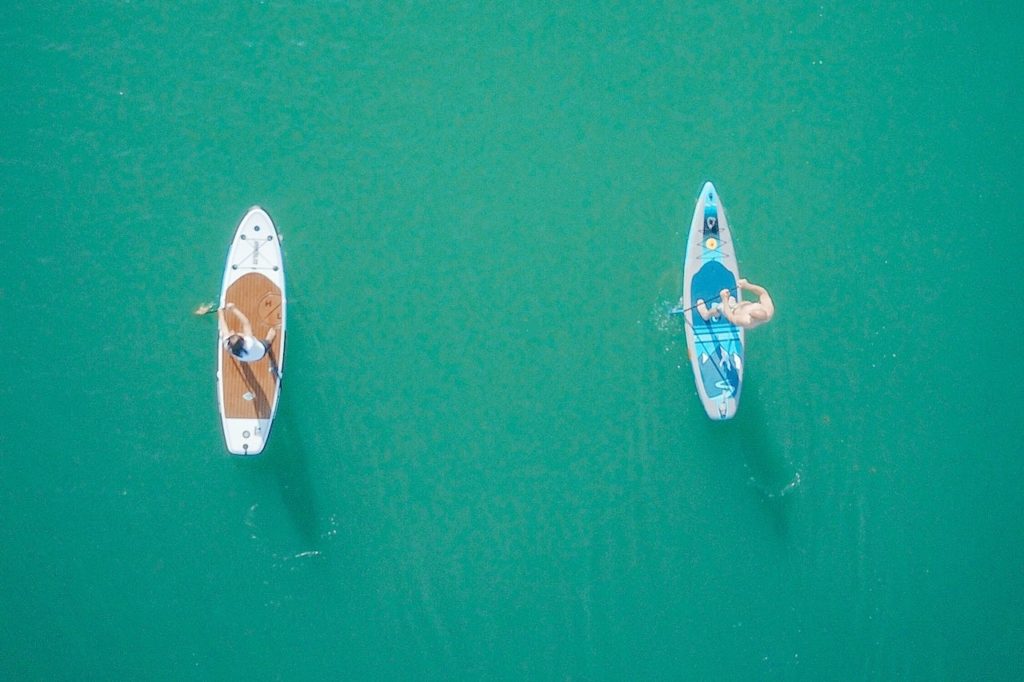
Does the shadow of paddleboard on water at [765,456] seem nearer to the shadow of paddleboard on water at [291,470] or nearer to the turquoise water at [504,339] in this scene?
the turquoise water at [504,339]

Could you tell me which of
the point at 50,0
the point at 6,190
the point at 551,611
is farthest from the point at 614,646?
the point at 50,0

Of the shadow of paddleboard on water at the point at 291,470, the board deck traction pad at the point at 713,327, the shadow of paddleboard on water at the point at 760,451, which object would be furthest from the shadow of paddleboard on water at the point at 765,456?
the shadow of paddleboard on water at the point at 291,470

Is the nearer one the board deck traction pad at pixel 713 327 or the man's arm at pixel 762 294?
the man's arm at pixel 762 294

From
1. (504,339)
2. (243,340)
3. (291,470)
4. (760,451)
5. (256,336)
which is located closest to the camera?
(243,340)

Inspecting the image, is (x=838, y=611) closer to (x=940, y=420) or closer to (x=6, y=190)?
(x=940, y=420)

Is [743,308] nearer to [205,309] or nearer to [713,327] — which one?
[713,327]

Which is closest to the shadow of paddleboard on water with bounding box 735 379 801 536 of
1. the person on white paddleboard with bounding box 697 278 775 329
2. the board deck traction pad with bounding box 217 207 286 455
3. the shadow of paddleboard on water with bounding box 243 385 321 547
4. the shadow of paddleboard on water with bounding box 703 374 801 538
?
the shadow of paddleboard on water with bounding box 703 374 801 538

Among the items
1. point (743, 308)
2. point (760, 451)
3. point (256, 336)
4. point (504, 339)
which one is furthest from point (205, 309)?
point (760, 451)
